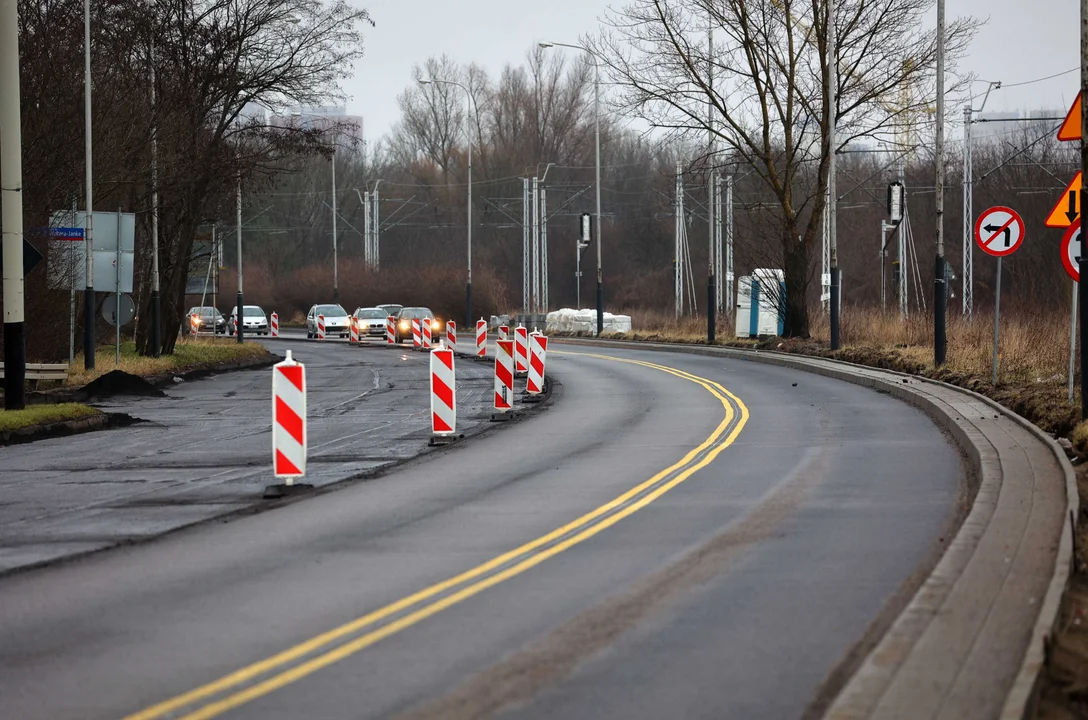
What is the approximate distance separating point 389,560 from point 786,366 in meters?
26.7

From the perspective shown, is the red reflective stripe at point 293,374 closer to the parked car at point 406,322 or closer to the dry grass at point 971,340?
the dry grass at point 971,340

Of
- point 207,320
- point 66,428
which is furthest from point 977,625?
point 207,320

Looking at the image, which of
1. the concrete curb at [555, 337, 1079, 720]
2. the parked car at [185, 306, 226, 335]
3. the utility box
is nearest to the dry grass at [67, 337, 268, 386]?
the utility box

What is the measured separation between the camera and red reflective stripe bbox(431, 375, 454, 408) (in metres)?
17.8

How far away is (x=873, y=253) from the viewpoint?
277ft

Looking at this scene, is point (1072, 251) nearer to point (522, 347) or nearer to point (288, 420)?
point (288, 420)

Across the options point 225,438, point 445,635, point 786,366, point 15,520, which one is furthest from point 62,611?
point 786,366

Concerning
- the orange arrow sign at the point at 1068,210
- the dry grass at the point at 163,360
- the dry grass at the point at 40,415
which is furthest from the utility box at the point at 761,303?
the orange arrow sign at the point at 1068,210

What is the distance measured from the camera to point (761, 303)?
4675cm

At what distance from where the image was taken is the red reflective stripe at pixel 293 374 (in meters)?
13.6

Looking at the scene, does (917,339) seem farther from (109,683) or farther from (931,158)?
(931,158)

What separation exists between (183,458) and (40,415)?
17.7 feet

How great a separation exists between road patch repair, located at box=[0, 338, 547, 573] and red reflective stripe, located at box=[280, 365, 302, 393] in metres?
1.05

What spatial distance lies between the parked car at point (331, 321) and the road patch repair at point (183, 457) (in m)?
34.3
